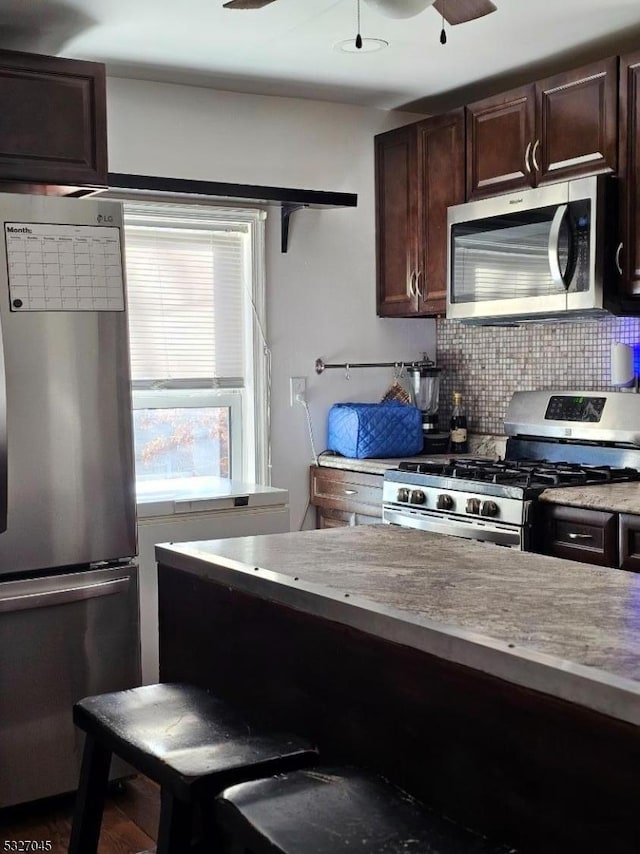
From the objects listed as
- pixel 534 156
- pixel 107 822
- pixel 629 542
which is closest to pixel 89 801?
pixel 107 822

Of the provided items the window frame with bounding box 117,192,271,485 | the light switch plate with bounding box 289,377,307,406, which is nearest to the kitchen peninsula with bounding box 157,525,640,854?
the window frame with bounding box 117,192,271,485

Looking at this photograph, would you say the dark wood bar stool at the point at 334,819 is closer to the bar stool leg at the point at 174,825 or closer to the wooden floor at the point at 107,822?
the bar stool leg at the point at 174,825

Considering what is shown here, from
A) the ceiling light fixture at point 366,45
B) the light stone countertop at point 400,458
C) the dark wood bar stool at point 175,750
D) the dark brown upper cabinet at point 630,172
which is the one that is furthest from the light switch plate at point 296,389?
the dark wood bar stool at point 175,750

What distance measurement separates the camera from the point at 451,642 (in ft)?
5.04

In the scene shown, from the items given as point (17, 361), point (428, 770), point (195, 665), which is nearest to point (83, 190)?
point (17, 361)

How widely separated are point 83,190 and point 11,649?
1.56 m

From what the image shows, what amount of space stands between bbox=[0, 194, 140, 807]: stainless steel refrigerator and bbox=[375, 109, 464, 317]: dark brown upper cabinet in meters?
1.71

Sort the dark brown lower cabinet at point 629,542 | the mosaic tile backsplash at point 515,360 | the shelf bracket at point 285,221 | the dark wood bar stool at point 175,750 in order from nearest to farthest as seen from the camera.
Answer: the dark wood bar stool at point 175,750, the dark brown lower cabinet at point 629,542, the mosaic tile backsplash at point 515,360, the shelf bracket at point 285,221

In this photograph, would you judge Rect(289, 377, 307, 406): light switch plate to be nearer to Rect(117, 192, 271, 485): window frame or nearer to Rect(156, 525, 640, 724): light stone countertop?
Rect(117, 192, 271, 485): window frame

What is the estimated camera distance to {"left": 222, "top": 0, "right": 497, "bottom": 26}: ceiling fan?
2184 millimetres

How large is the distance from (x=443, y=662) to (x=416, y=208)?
3.20 metres

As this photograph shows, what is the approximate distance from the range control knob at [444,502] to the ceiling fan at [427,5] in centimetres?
173

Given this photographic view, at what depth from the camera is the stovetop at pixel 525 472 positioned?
11.6 feet

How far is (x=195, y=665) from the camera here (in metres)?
2.34
